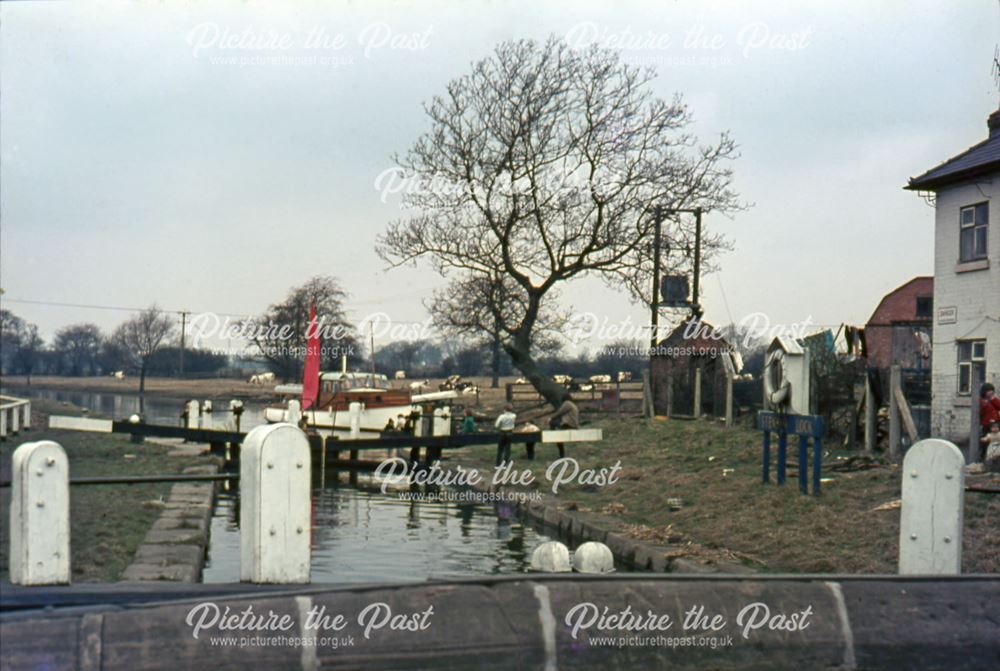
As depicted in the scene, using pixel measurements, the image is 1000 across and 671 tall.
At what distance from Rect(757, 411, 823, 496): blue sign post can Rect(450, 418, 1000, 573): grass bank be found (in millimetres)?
239

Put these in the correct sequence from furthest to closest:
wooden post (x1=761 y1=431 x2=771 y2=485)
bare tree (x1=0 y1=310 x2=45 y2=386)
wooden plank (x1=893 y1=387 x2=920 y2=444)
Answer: bare tree (x1=0 y1=310 x2=45 y2=386), wooden plank (x1=893 y1=387 x2=920 y2=444), wooden post (x1=761 y1=431 x2=771 y2=485)

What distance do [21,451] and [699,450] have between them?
674 inches

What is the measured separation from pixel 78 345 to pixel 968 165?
62801 millimetres

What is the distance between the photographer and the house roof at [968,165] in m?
24.9

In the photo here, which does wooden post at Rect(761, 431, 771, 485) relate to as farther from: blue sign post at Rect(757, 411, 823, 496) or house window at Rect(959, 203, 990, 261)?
house window at Rect(959, 203, 990, 261)

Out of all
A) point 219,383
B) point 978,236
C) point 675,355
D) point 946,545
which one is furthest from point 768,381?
point 219,383

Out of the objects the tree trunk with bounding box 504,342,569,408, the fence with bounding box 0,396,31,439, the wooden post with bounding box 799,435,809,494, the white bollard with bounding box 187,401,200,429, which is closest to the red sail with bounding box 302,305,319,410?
the white bollard with bounding box 187,401,200,429

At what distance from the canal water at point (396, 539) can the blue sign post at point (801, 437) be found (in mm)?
3216

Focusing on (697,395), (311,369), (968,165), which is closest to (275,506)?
(968,165)

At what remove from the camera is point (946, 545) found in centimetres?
595

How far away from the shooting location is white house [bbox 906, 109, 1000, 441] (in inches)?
987

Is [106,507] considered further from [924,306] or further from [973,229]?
[924,306]

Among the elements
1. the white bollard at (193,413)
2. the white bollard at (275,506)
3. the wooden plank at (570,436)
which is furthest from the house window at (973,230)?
the white bollard at (275,506)

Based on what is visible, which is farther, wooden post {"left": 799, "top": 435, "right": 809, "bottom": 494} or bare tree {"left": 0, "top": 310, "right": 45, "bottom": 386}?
bare tree {"left": 0, "top": 310, "right": 45, "bottom": 386}
